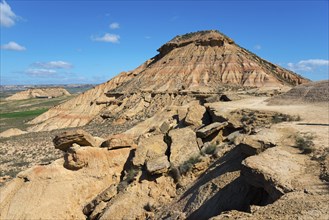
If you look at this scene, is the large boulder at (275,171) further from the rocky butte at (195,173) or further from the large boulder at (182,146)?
the large boulder at (182,146)

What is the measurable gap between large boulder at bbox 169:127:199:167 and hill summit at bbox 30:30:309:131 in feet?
→ 106

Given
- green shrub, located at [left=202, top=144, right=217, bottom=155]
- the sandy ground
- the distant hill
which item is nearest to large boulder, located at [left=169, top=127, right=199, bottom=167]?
green shrub, located at [left=202, top=144, right=217, bottom=155]

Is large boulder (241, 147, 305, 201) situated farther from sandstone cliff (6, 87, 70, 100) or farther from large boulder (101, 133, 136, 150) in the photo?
sandstone cliff (6, 87, 70, 100)

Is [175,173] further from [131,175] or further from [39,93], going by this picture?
[39,93]

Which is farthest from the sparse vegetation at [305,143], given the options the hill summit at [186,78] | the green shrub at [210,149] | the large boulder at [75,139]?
the hill summit at [186,78]

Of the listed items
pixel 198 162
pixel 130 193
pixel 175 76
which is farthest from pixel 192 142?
pixel 175 76

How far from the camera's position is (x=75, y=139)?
15555 mm

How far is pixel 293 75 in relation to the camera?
201ft

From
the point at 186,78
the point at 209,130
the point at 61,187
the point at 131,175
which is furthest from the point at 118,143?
the point at 186,78

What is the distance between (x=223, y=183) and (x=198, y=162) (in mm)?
3016

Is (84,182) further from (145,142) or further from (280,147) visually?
(280,147)

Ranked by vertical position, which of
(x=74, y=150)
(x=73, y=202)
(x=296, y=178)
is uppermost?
(x=296, y=178)

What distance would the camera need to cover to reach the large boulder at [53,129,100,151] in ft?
50.9

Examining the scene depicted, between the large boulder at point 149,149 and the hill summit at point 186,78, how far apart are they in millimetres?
32345
